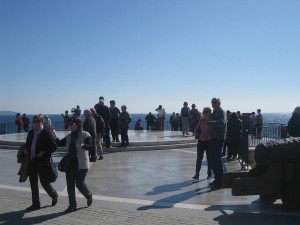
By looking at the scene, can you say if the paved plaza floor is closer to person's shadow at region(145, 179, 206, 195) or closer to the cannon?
person's shadow at region(145, 179, 206, 195)

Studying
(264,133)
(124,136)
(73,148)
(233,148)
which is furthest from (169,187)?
(264,133)

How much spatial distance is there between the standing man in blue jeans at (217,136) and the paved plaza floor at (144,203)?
411 millimetres

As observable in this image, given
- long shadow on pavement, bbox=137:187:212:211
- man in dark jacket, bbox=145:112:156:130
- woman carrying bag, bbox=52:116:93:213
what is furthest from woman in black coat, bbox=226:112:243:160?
man in dark jacket, bbox=145:112:156:130

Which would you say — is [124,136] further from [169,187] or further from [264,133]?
[169,187]

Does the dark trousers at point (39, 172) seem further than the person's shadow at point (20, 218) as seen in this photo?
Yes

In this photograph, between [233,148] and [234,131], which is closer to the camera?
[234,131]

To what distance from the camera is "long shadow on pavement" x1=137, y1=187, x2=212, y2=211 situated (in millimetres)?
7129

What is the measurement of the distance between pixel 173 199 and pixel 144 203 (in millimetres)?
645

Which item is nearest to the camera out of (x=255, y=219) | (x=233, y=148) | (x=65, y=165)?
(x=255, y=219)

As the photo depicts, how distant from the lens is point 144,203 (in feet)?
24.2

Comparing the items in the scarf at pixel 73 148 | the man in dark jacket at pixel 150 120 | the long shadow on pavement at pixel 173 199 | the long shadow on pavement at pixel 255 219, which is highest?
the man in dark jacket at pixel 150 120

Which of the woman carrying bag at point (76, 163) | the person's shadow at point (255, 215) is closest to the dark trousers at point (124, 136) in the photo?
the woman carrying bag at point (76, 163)

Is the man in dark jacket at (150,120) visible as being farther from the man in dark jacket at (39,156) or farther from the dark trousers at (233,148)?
the man in dark jacket at (39,156)

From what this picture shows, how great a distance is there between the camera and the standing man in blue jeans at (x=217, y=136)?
28.9ft
